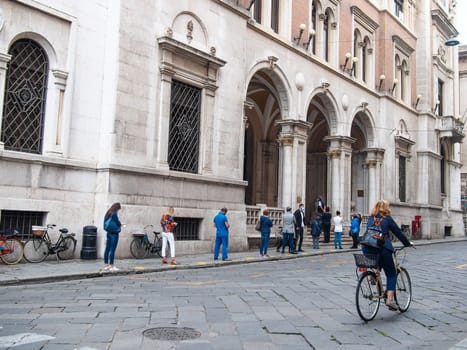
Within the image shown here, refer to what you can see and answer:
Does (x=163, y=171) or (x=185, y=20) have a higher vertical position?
(x=185, y=20)

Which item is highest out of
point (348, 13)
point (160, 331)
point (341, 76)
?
point (348, 13)

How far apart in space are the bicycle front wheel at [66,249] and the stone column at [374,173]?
20.5 m

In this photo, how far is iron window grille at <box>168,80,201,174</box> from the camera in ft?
57.7

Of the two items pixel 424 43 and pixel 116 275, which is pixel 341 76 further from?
pixel 116 275

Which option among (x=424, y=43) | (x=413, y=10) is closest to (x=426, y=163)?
(x=424, y=43)

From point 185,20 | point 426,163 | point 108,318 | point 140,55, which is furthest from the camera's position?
point 426,163

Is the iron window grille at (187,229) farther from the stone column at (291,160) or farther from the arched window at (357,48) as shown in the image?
the arched window at (357,48)

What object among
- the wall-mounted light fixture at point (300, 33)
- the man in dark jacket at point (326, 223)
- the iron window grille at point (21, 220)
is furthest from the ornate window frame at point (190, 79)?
the man in dark jacket at point (326, 223)

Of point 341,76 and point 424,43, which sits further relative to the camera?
point 424,43

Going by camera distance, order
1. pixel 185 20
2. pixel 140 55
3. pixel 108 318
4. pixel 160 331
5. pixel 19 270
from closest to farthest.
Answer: pixel 160 331 < pixel 108 318 < pixel 19 270 < pixel 140 55 < pixel 185 20

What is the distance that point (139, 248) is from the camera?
611 inches

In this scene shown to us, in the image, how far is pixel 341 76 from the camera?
2786 cm

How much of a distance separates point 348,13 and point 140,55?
16.8 meters

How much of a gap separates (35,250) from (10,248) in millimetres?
781
